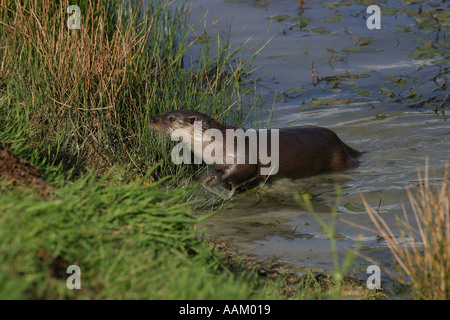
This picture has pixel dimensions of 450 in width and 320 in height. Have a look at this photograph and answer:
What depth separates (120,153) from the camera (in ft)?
18.0

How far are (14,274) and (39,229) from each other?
0.88 feet

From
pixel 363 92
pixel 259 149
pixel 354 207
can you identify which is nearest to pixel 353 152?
pixel 259 149

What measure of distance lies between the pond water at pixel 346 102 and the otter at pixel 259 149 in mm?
132

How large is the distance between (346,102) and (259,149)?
2.59 m

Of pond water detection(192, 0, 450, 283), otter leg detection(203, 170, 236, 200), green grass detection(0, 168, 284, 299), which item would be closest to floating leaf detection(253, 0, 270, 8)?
pond water detection(192, 0, 450, 283)

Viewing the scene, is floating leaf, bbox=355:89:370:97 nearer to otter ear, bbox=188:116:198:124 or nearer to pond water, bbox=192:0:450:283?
pond water, bbox=192:0:450:283

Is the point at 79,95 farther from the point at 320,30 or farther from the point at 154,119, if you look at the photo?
the point at 320,30

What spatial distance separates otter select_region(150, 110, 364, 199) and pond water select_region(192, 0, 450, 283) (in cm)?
13

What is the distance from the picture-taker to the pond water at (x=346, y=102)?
4.88 metres

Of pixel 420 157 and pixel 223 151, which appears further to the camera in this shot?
pixel 420 157

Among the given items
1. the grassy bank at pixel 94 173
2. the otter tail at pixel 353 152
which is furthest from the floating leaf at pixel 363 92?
the grassy bank at pixel 94 173

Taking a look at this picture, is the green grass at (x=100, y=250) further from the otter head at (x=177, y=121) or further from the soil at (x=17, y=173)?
the otter head at (x=177, y=121)
